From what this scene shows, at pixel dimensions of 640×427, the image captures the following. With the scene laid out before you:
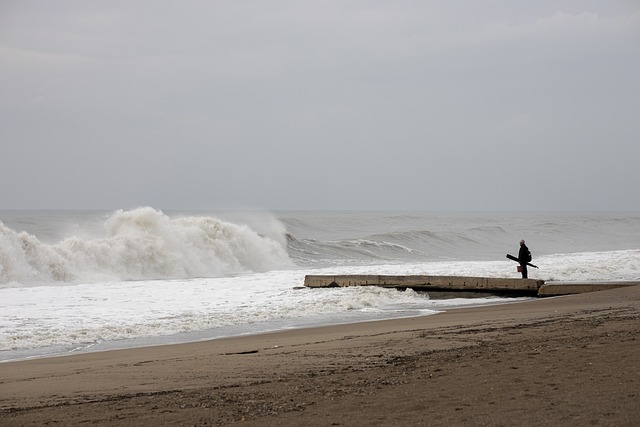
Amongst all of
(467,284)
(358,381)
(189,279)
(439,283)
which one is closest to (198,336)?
(358,381)

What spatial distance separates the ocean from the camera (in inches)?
491

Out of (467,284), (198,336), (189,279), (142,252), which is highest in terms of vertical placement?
(142,252)

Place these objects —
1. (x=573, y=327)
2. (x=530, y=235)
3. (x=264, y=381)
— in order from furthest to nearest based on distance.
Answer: (x=530, y=235), (x=573, y=327), (x=264, y=381)

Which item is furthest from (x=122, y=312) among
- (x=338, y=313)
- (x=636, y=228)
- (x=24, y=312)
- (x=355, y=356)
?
(x=636, y=228)

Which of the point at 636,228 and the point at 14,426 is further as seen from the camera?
the point at 636,228

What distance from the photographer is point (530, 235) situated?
207 feet

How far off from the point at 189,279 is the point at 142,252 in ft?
15.7

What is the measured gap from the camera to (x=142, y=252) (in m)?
27.6

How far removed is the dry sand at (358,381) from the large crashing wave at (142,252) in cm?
1492

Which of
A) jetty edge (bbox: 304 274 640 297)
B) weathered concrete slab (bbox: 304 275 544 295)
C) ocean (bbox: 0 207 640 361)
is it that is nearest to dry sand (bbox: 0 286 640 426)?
ocean (bbox: 0 207 640 361)

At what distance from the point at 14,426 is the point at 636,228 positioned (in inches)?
3192

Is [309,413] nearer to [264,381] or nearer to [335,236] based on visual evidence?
[264,381]

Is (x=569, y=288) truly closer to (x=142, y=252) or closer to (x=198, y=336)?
(x=198, y=336)

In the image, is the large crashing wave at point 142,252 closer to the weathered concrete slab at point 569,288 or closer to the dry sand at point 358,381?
the weathered concrete slab at point 569,288
